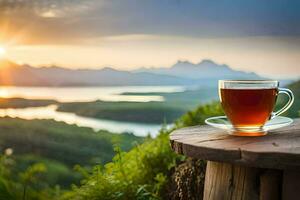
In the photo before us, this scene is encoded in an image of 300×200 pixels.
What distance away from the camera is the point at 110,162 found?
2.78 metres

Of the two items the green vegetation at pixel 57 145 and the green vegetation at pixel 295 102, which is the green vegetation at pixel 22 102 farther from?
the green vegetation at pixel 295 102

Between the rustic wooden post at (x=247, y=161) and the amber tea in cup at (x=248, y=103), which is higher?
the amber tea in cup at (x=248, y=103)

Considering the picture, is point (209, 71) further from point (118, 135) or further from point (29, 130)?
point (29, 130)

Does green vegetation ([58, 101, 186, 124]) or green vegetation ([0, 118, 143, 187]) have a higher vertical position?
green vegetation ([58, 101, 186, 124])

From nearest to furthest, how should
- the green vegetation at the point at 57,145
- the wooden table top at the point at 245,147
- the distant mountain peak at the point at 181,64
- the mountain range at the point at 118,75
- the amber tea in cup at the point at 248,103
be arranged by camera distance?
the wooden table top at the point at 245,147, the amber tea in cup at the point at 248,103, the green vegetation at the point at 57,145, the mountain range at the point at 118,75, the distant mountain peak at the point at 181,64

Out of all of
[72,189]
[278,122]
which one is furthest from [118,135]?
[278,122]

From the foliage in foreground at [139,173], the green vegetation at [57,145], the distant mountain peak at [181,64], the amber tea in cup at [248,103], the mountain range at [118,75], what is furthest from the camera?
the distant mountain peak at [181,64]

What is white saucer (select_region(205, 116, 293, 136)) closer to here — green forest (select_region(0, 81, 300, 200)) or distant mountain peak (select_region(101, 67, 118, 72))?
green forest (select_region(0, 81, 300, 200))

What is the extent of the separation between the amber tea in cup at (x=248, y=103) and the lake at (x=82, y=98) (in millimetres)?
1255

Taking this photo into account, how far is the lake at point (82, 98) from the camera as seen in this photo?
2.83 meters

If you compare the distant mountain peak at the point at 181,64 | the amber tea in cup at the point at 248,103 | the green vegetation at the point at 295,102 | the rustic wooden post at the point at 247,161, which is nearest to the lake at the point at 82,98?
the distant mountain peak at the point at 181,64

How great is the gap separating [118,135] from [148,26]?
1.96 feet

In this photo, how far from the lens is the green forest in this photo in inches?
99.7

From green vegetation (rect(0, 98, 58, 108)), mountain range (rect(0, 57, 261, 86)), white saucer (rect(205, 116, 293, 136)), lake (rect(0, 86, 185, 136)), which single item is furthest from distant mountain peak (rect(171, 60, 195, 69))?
white saucer (rect(205, 116, 293, 136))
